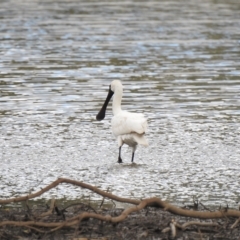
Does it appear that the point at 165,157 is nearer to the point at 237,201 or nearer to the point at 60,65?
the point at 237,201

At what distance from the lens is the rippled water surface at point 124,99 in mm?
10459

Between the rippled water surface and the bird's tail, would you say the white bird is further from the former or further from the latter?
the rippled water surface

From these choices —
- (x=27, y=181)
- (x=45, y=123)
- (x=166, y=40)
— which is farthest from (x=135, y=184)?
(x=166, y=40)

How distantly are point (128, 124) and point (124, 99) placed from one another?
4.88 m

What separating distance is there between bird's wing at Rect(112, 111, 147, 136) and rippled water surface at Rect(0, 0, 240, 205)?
14.8 inches

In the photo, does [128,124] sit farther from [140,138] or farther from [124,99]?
[124,99]

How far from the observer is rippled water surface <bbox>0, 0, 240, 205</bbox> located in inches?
412

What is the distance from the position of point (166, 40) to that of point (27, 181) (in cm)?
1529

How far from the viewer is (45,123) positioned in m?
14.0

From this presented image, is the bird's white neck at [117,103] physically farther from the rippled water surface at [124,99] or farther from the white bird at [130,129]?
the rippled water surface at [124,99]

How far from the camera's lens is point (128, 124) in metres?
11.5

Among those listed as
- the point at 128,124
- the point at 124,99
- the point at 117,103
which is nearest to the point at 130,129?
the point at 128,124

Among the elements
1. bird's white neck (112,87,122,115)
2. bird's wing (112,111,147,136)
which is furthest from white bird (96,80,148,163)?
bird's white neck (112,87,122,115)

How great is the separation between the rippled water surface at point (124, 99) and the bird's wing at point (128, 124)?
14.8 inches
